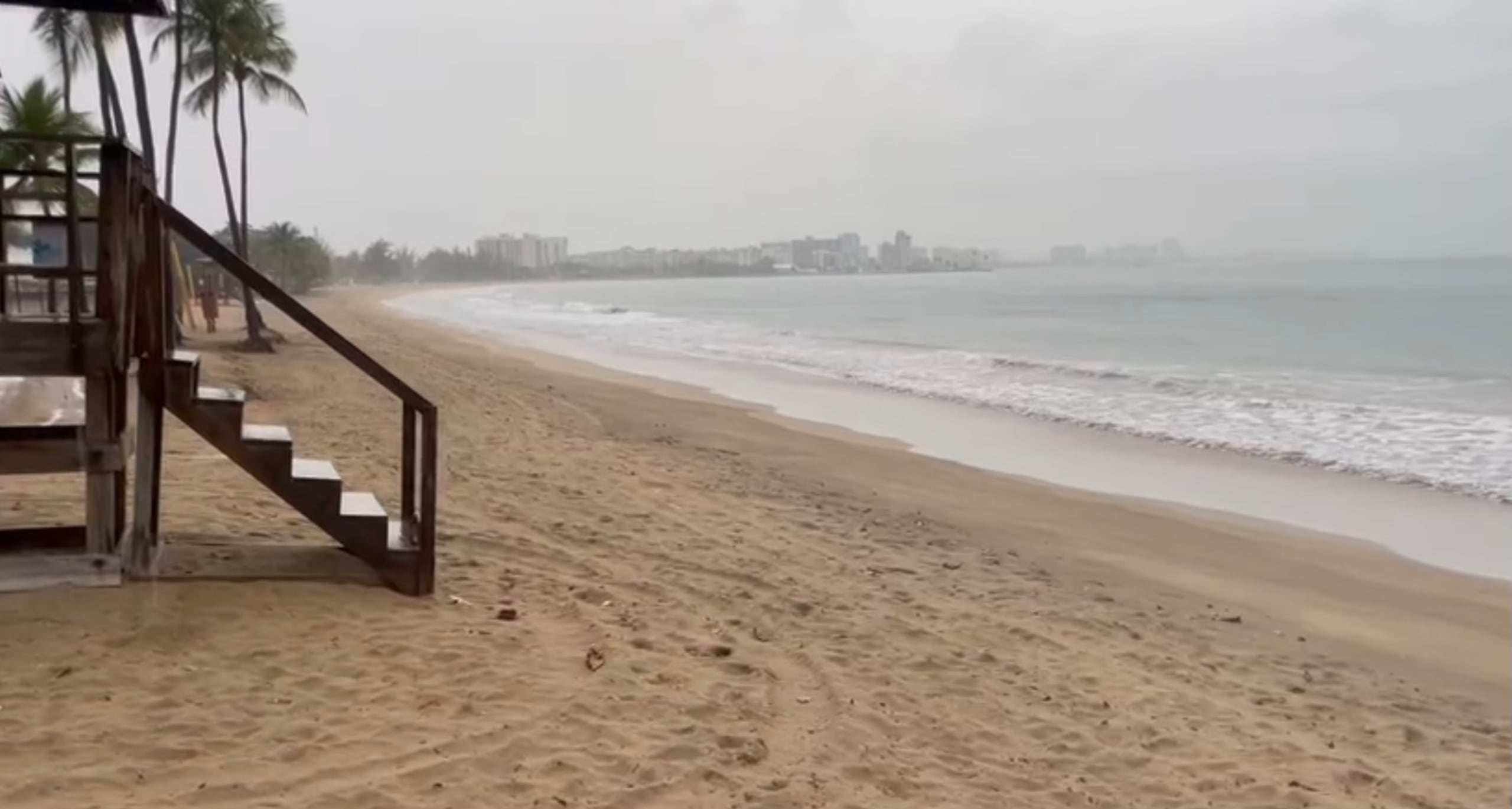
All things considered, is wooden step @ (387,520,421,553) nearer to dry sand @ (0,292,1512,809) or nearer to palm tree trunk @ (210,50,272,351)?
dry sand @ (0,292,1512,809)

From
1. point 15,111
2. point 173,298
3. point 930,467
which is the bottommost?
point 930,467

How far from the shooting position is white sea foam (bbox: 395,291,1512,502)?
13.9 m

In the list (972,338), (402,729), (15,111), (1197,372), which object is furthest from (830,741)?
(972,338)

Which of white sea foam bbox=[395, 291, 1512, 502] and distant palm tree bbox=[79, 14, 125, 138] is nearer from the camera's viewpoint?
white sea foam bbox=[395, 291, 1512, 502]

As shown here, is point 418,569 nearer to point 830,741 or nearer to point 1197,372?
point 830,741

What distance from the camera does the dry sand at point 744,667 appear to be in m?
4.24

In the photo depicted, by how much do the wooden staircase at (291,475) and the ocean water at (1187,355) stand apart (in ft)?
34.5

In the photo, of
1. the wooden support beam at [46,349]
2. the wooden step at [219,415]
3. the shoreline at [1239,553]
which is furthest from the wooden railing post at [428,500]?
the shoreline at [1239,553]

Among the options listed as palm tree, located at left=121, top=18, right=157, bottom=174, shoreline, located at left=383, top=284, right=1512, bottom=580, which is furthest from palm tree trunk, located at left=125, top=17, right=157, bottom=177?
shoreline, located at left=383, top=284, right=1512, bottom=580

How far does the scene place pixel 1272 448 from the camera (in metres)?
14.6

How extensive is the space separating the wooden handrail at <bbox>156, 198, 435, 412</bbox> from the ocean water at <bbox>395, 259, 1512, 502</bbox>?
34.7ft

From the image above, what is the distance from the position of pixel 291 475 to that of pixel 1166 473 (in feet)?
31.9

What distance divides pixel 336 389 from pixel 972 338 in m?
27.2

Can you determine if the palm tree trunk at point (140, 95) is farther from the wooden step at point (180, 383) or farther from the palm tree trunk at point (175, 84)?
the wooden step at point (180, 383)
